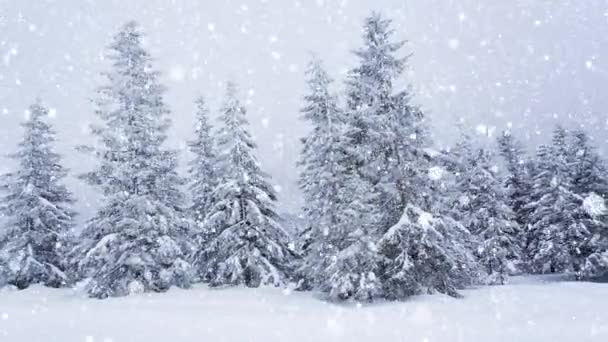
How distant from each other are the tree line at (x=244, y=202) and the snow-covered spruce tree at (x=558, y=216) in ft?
46.2

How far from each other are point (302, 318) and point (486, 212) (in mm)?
23610

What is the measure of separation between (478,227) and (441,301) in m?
19.2

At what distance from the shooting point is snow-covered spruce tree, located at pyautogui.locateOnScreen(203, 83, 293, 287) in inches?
941

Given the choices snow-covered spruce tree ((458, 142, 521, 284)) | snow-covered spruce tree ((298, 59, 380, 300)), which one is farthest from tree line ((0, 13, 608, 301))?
snow-covered spruce tree ((458, 142, 521, 284))

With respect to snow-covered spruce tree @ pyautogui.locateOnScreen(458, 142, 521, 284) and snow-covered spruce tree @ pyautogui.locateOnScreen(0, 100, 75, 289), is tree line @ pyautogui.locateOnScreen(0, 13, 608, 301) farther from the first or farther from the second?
snow-covered spruce tree @ pyautogui.locateOnScreen(458, 142, 521, 284)

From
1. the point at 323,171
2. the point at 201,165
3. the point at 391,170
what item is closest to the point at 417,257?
the point at 391,170

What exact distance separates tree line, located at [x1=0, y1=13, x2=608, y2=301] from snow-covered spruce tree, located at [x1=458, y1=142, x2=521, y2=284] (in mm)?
11308

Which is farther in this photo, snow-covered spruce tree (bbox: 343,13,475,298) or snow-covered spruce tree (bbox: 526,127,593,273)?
snow-covered spruce tree (bbox: 526,127,593,273)

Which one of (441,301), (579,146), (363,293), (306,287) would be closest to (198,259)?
(306,287)

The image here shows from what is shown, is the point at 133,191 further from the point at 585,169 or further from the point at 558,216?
the point at 585,169

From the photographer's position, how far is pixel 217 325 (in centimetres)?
1298

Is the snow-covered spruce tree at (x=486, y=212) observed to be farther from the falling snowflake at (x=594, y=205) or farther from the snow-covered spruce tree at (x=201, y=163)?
the snow-covered spruce tree at (x=201, y=163)

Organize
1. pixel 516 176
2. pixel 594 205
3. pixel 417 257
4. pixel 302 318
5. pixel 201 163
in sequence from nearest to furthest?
1. pixel 302 318
2. pixel 417 257
3. pixel 201 163
4. pixel 594 205
5. pixel 516 176

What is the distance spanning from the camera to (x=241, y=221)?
79.8ft
